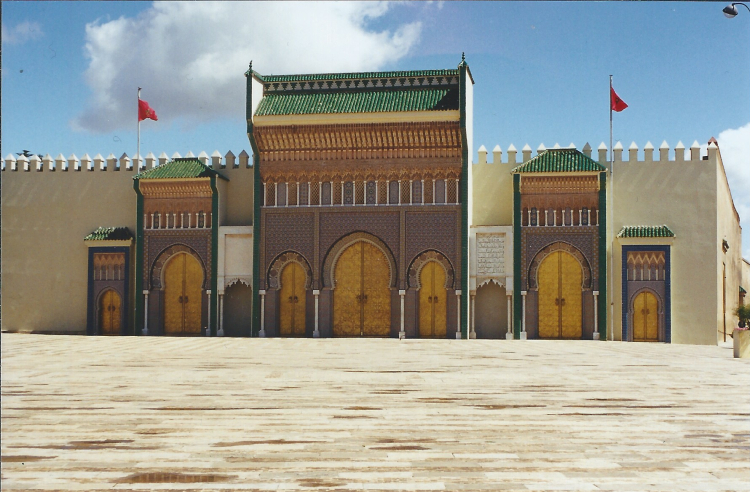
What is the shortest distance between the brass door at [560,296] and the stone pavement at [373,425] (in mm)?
8467

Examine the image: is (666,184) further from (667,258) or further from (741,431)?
(741,431)

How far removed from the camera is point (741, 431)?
6.98 meters

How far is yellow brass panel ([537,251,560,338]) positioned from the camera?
73.5 feet

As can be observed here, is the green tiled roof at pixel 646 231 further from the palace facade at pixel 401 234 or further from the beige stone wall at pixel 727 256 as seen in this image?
the beige stone wall at pixel 727 256

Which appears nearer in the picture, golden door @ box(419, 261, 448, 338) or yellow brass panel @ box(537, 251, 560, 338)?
yellow brass panel @ box(537, 251, 560, 338)

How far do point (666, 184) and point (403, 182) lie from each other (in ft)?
26.0

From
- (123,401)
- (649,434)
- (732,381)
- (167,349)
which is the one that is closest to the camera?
(649,434)

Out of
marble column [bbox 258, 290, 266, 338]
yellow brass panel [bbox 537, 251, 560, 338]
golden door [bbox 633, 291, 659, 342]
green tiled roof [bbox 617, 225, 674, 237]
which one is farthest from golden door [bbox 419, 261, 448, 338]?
golden door [bbox 633, 291, 659, 342]

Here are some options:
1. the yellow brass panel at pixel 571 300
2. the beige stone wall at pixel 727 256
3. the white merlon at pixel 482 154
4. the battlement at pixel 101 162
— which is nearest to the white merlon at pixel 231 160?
the battlement at pixel 101 162

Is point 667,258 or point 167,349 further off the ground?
point 667,258

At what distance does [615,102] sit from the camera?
23.2m

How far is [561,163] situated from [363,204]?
6.07 meters

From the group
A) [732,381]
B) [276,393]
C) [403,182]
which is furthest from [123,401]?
[403,182]

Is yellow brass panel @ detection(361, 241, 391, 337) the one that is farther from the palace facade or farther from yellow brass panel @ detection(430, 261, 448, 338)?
yellow brass panel @ detection(430, 261, 448, 338)
